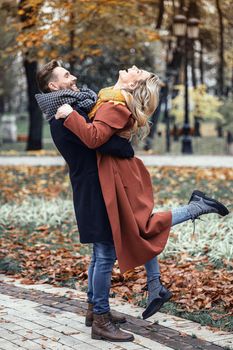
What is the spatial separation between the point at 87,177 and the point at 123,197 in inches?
10.5

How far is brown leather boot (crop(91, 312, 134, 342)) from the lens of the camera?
5.12 metres

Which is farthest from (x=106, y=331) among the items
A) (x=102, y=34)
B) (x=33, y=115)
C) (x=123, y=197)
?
(x=33, y=115)

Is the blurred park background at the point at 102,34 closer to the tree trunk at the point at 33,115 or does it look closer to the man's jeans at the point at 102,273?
the tree trunk at the point at 33,115

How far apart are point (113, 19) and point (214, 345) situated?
1374 cm

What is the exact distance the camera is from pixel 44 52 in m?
18.6

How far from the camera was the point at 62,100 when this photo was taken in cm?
519

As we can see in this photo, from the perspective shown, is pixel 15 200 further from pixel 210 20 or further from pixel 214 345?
pixel 210 20

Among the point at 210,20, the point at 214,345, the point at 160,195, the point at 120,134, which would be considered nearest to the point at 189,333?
the point at 214,345

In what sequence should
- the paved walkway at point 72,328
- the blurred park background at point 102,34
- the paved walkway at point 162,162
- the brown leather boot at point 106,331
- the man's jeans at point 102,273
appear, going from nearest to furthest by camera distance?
the paved walkway at point 72,328 → the brown leather boot at point 106,331 → the man's jeans at point 102,273 → the blurred park background at point 102,34 → the paved walkway at point 162,162

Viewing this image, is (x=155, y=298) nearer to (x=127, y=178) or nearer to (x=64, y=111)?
(x=127, y=178)

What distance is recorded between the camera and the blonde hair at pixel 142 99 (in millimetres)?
5168

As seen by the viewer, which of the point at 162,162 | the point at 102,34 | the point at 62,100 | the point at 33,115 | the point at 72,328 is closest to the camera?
the point at 62,100

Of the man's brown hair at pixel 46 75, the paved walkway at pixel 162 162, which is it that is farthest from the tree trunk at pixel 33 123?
the man's brown hair at pixel 46 75

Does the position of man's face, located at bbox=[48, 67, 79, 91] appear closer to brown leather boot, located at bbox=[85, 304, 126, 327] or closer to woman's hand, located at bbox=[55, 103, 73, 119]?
woman's hand, located at bbox=[55, 103, 73, 119]
